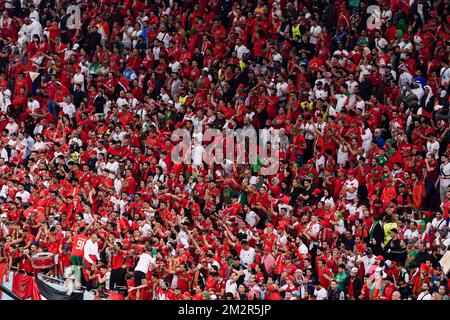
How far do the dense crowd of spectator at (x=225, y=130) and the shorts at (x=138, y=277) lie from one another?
0.16 ft

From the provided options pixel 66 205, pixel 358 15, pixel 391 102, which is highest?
pixel 358 15

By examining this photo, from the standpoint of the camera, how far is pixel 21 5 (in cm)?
3066

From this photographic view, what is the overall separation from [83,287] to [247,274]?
273 cm

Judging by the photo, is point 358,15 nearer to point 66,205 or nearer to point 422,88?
point 422,88

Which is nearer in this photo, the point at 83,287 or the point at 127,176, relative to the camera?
the point at 83,287

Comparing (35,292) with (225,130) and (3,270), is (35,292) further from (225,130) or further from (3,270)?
(225,130)

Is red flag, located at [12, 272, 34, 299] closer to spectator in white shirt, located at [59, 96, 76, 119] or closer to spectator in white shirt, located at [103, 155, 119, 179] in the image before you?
spectator in white shirt, located at [103, 155, 119, 179]

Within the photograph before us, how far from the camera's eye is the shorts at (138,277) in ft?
68.9

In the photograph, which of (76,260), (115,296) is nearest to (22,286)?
(76,260)

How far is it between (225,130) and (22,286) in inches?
225

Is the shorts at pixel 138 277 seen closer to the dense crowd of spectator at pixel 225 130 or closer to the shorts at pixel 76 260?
the dense crowd of spectator at pixel 225 130
